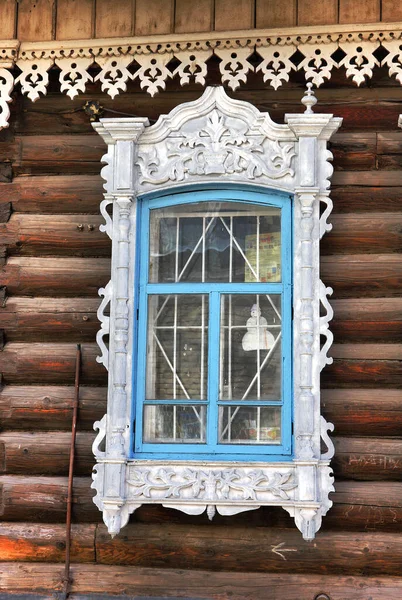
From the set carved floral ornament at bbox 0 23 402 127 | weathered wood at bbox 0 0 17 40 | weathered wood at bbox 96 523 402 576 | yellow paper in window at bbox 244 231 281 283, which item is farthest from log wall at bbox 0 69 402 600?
weathered wood at bbox 0 0 17 40

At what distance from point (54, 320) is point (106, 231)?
0.60 m

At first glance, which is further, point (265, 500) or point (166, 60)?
point (166, 60)

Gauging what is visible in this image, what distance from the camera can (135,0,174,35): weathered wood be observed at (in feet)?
18.3

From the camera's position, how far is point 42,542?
17.5 ft

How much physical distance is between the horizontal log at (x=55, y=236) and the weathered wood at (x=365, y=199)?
133 centimetres

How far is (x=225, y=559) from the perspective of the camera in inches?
203

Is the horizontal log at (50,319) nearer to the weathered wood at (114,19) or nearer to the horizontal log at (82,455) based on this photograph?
the horizontal log at (82,455)

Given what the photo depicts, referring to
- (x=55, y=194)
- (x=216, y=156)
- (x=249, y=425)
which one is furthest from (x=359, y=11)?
(x=249, y=425)

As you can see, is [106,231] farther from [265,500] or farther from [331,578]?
[331,578]

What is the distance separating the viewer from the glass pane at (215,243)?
17.6 feet

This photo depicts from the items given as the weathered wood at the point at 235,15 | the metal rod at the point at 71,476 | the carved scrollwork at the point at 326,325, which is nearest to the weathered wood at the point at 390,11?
the weathered wood at the point at 235,15

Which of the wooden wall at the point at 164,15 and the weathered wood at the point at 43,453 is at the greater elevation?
the wooden wall at the point at 164,15

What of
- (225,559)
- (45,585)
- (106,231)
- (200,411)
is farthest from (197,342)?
(45,585)

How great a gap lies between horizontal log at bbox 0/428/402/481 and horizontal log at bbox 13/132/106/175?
153 cm
